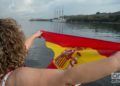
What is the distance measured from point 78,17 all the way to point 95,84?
182 meters

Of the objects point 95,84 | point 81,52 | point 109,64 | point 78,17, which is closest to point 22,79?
point 109,64

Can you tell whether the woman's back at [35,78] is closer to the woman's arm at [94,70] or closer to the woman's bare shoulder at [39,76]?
the woman's bare shoulder at [39,76]

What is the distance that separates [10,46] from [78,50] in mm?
2824

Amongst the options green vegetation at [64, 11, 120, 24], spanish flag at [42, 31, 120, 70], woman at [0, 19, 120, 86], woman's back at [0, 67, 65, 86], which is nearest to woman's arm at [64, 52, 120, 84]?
woman at [0, 19, 120, 86]

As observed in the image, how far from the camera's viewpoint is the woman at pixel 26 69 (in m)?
2.63

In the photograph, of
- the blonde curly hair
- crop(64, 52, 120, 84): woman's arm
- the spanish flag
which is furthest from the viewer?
the spanish flag

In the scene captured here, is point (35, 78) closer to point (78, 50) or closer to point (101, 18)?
point (78, 50)

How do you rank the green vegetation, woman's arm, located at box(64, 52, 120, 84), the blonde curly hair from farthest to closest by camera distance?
the green vegetation, the blonde curly hair, woman's arm, located at box(64, 52, 120, 84)

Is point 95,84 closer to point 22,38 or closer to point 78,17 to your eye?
point 22,38

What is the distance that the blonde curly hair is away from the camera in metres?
2.78

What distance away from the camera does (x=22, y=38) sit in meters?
2.84

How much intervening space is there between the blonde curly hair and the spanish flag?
2.36 meters

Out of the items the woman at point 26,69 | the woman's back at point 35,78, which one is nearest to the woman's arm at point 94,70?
the woman at point 26,69

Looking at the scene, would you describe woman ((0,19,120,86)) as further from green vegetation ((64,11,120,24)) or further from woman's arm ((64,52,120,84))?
green vegetation ((64,11,120,24))
